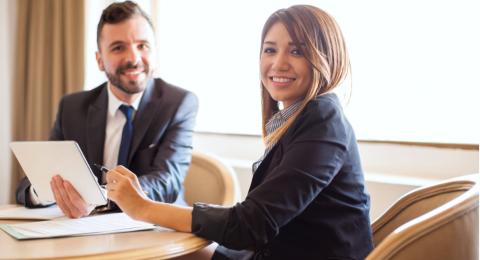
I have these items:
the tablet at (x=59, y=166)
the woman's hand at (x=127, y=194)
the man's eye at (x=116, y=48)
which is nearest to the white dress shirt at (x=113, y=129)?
the man's eye at (x=116, y=48)

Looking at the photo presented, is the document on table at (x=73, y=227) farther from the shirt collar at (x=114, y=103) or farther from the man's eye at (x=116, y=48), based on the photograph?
the man's eye at (x=116, y=48)

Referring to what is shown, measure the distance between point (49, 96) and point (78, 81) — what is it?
0.28m

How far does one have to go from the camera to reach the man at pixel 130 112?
7.00ft

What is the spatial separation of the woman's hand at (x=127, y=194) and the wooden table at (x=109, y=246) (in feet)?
0.20

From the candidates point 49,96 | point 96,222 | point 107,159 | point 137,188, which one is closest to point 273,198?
point 137,188

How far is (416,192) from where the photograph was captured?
164 centimetres

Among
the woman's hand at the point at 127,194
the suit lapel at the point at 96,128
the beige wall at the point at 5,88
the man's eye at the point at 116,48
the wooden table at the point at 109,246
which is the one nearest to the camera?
the wooden table at the point at 109,246

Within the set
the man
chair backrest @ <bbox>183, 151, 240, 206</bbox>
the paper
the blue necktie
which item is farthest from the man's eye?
the paper

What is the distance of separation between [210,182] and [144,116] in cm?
37

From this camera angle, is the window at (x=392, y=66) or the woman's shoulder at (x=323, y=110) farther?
the window at (x=392, y=66)

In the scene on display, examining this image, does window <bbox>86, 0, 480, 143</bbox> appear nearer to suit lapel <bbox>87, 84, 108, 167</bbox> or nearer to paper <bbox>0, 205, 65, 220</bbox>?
Result: suit lapel <bbox>87, 84, 108, 167</bbox>

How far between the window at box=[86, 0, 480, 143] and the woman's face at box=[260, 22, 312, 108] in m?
0.30

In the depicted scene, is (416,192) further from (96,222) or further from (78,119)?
(78,119)

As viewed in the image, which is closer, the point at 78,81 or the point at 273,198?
the point at 273,198
